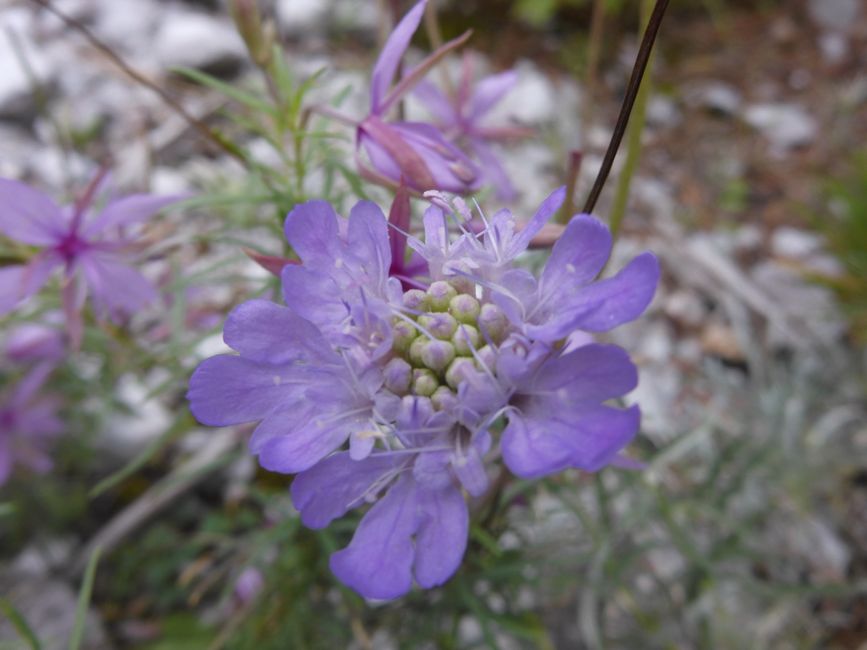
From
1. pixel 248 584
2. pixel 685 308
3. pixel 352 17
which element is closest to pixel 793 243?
pixel 685 308

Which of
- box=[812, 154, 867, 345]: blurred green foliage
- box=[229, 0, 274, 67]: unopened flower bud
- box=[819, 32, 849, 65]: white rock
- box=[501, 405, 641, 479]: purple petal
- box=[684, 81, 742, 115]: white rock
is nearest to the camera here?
box=[501, 405, 641, 479]: purple petal

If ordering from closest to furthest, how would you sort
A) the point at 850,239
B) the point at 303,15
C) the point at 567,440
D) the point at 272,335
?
the point at 567,440
the point at 272,335
the point at 850,239
the point at 303,15

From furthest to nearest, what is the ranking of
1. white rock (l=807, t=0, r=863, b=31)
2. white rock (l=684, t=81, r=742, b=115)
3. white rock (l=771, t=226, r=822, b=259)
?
white rock (l=807, t=0, r=863, b=31) < white rock (l=684, t=81, r=742, b=115) < white rock (l=771, t=226, r=822, b=259)

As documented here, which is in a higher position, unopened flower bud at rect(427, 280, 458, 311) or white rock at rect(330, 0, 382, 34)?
unopened flower bud at rect(427, 280, 458, 311)

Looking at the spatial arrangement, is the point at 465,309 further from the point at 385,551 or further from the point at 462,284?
the point at 385,551

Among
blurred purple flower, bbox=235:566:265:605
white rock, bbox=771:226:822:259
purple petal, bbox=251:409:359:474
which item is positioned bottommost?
white rock, bbox=771:226:822:259

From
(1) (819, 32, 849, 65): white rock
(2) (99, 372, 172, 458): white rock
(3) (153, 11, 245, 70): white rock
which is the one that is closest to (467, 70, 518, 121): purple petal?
(2) (99, 372, 172, 458): white rock

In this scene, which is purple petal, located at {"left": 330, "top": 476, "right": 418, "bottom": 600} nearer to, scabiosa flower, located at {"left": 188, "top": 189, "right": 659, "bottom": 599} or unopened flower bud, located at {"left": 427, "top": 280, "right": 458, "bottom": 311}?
scabiosa flower, located at {"left": 188, "top": 189, "right": 659, "bottom": 599}

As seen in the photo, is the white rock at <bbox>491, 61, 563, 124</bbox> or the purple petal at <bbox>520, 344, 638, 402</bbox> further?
the white rock at <bbox>491, 61, 563, 124</bbox>
